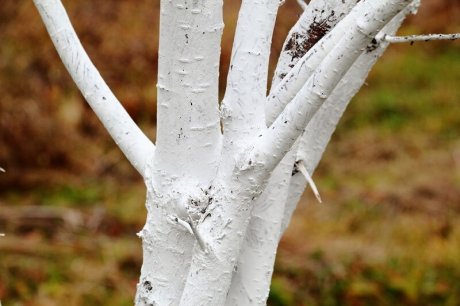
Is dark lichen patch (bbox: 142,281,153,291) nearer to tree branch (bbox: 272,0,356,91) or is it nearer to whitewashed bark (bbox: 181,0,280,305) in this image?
whitewashed bark (bbox: 181,0,280,305)

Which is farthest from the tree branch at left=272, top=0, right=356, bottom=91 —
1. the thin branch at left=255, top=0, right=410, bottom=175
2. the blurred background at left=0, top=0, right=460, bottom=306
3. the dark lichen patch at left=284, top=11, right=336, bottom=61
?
the blurred background at left=0, top=0, right=460, bottom=306

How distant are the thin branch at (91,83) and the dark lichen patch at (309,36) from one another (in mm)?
412

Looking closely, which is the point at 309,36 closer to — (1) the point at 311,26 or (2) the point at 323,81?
(1) the point at 311,26

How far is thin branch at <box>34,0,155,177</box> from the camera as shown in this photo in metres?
1.66

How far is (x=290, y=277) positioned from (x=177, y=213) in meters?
3.24

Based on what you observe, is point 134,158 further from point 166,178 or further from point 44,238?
point 44,238

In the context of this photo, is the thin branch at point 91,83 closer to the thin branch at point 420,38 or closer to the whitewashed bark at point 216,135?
the whitewashed bark at point 216,135

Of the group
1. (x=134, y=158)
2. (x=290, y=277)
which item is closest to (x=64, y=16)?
(x=134, y=158)

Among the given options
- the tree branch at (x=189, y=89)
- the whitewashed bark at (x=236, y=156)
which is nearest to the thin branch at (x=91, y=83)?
the tree branch at (x=189, y=89)

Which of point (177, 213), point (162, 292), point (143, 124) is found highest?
point (143, 124)

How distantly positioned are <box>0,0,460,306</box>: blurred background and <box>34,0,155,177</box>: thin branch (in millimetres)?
2720

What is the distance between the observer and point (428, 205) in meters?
5.71

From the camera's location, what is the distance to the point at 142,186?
244 inches

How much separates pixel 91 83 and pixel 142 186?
4.55 m
